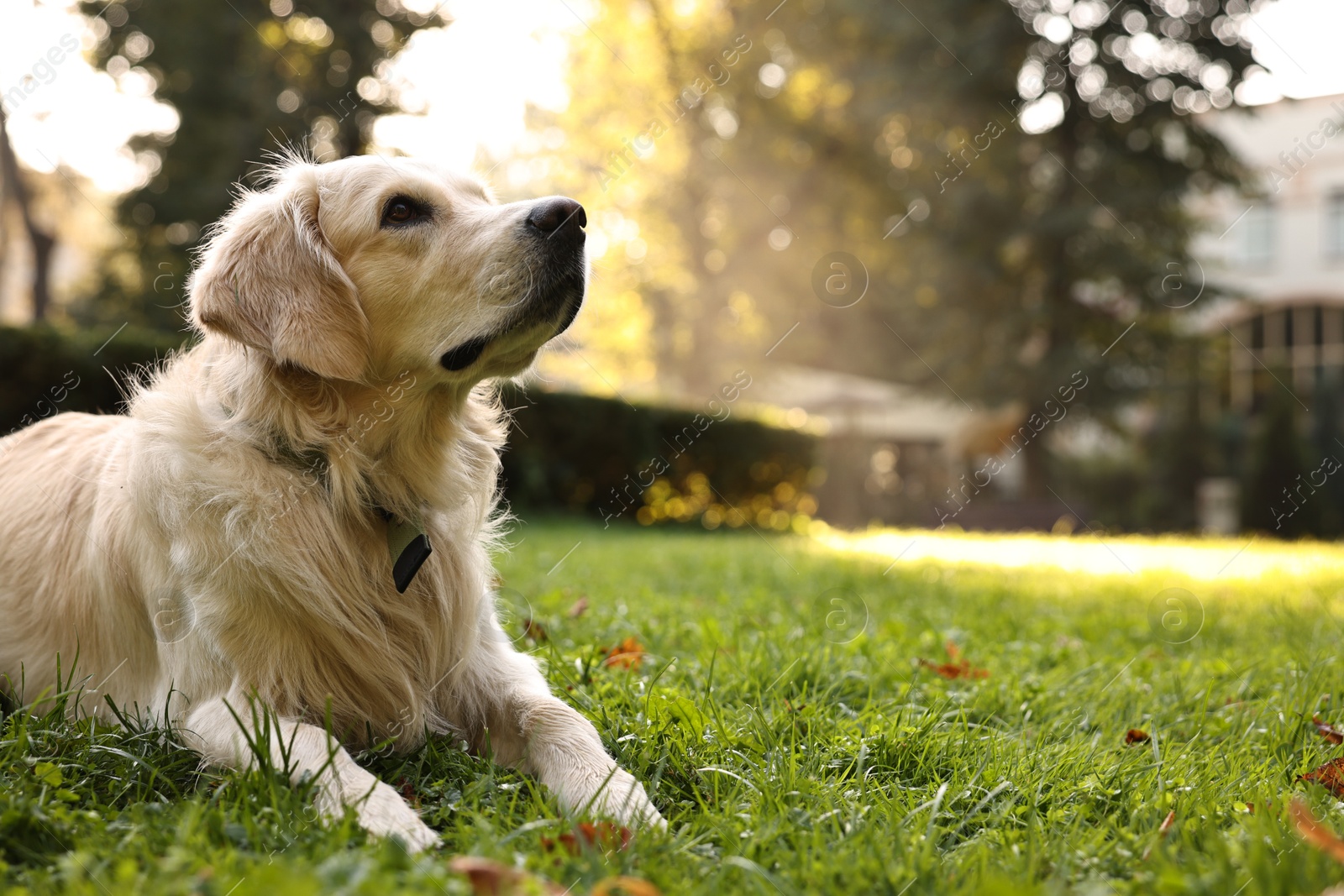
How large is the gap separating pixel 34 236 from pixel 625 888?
19601 mm

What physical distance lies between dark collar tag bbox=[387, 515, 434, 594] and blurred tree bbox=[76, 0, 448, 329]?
1352cm

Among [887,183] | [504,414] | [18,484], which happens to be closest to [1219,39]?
[887,183]

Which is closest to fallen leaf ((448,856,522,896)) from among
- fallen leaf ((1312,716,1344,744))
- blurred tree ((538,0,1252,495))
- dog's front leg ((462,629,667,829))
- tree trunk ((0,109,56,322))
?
dog's front leg ((462,629,667,829))

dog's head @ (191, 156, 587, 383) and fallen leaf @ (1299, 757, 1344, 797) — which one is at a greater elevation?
dog's head @ (191, 156, 587, 383)

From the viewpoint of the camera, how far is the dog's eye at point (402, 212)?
2.68m

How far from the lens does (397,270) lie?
8.64 ft

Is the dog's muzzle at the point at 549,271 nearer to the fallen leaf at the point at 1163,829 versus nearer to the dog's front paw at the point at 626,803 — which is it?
the dog's front paw at the point at 626,803

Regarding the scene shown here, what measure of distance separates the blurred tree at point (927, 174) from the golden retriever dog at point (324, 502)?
12.0 m

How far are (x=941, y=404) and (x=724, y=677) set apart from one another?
19.9 metres

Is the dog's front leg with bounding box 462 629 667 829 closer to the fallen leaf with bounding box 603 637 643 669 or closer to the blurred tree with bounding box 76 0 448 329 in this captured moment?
the fallen leaf with bounding box 603 637 643 669

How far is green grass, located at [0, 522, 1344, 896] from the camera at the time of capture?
1585mm

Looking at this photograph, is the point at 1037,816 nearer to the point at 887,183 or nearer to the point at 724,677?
the point at 724,677

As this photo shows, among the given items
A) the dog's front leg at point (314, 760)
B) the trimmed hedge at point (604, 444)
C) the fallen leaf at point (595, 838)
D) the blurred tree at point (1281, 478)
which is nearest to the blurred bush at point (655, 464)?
the trimmed hedge at point (604, 444)

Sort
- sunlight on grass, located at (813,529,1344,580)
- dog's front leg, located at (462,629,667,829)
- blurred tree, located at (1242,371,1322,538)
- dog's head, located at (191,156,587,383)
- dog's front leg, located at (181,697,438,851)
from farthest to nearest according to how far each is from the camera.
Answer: blurred tree, located at (1242,371,1322,538) → sunlight on grass, located at (813,529,1344,580) → dog's head, located at (191,156,587,383) → dog's front leg, located at (462,629,667,829) → dog's front leg, located at (181,697,438,851)
